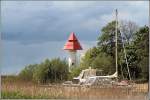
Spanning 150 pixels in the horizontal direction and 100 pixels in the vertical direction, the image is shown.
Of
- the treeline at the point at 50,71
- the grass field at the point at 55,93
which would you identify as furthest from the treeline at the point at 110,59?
the grass field at the point at 55,93

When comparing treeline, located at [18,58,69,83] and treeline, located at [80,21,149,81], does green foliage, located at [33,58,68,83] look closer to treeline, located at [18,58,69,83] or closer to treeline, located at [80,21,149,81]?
treeline, located at [18,58,69,83]

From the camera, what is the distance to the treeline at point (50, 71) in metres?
17.3

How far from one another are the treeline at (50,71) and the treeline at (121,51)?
92.7 inches

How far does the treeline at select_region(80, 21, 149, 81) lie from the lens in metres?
19.2

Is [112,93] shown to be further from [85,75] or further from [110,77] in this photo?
[85,75]

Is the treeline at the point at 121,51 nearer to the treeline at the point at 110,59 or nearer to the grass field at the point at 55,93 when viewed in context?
the treeline at the point at 110,59

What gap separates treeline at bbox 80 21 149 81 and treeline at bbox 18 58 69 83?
2.36 meters

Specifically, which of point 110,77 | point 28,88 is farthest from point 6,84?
point 110,77

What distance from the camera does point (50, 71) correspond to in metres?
19.0

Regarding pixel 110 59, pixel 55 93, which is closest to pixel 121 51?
pixel 110 59

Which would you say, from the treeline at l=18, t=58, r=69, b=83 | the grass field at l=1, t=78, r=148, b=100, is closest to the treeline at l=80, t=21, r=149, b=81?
the treeline at l=18, t=58, r=69, b=83

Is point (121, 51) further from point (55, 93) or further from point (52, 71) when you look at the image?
point (55, 93)

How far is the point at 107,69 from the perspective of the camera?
21531 mm

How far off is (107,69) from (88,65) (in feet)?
5.38
